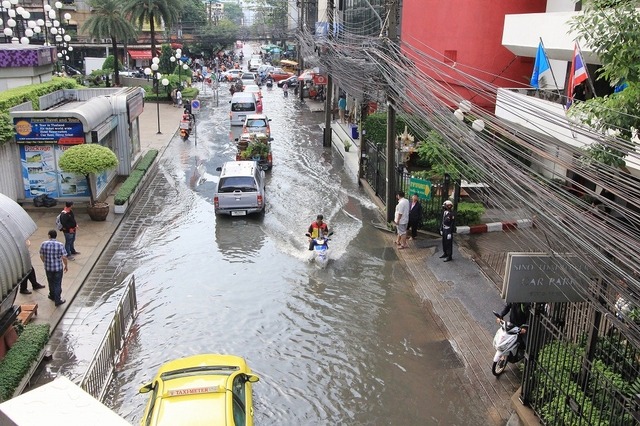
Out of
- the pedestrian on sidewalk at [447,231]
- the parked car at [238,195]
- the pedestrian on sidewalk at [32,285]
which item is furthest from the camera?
the parked car at [238,195]

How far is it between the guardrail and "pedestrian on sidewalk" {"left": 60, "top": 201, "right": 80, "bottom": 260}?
153 inches

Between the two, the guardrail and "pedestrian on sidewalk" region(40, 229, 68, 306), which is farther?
"pedestrian on sidewalk" region(40, 229, 68, 306)

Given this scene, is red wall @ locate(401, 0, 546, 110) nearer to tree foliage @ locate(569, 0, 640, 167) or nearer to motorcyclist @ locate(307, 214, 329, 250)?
motorcyclist @ locate(307, 214, 329, 250)

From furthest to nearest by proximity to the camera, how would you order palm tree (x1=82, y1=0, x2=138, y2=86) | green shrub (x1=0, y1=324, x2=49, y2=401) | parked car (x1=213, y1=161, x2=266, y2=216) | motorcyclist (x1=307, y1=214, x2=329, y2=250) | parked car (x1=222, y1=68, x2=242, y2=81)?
1. parked car (x1=222, y1=68, x2=242, y2=81)
2. palm tree (x1=82, y1=0, x2=138, y2=86)
3. parked car (x1=213, y1=161, x2=266, y2=216)
4. motorcyclist (x1=307, y1=214, x2=329, y2=250)
5. green shrub (x1=0, y1=324, x2=49, y2=401)

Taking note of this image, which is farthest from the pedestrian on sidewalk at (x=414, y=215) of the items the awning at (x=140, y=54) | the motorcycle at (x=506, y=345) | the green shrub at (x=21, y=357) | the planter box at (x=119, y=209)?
the awning at (x=140, y=54)

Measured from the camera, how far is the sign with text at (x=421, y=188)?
18547 mm

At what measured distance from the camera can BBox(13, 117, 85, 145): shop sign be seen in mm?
19656

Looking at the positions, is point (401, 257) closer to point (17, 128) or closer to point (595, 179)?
point (595, 179)

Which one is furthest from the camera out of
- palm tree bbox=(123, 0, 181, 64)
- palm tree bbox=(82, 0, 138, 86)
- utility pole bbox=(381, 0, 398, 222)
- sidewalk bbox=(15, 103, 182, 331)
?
palm tree bbox=(82, 0, 138, 86)

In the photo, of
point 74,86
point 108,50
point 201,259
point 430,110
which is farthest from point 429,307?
point 108,50

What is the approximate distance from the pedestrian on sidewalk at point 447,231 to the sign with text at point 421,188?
2.29 metres

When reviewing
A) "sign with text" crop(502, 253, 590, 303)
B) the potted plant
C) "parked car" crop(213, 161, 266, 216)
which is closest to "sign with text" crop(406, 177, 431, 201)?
"parked car" crop(213, 161, 266, 216)

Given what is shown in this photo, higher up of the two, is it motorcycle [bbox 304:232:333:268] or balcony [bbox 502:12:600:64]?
balcony [bbox 502:12:600:64]

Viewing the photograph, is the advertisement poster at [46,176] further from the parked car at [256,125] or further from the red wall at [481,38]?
the red wall at [481,38]
